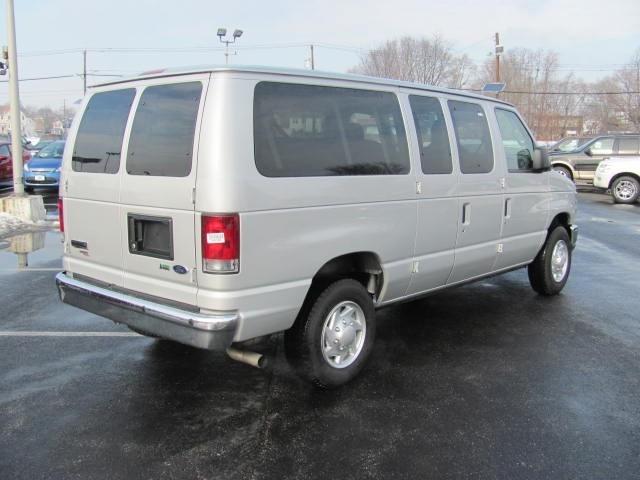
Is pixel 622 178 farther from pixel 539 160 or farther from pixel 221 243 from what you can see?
pixel 221 243

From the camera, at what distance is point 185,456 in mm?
3176

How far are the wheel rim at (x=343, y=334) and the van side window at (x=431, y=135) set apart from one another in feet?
4.08

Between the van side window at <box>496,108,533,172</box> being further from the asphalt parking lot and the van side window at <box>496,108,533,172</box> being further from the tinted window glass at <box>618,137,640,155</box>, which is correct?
the tinted window glass at <box>618,137,640,155</box>

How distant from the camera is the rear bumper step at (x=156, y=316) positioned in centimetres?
333

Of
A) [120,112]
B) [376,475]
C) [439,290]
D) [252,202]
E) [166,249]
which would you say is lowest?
[376,475]

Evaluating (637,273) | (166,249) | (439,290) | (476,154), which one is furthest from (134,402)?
(637,273)

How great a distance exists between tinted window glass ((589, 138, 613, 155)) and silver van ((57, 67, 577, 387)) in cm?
1642

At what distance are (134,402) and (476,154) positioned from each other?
134 inches

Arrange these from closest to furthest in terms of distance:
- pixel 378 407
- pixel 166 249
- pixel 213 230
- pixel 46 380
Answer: pixel 213 230, pixel 166 249, pixel 378 407, pixel 46 380

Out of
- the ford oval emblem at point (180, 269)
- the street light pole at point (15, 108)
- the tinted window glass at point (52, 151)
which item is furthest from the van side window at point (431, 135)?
the tinted window glass at point (52, 151)

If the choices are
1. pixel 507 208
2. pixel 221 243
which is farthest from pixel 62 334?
pixel 507 208

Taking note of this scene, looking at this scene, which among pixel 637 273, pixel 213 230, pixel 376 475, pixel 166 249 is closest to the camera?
pixel 376 475

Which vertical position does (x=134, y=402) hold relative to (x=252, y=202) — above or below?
below

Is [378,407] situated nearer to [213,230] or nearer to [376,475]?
[376,475]
